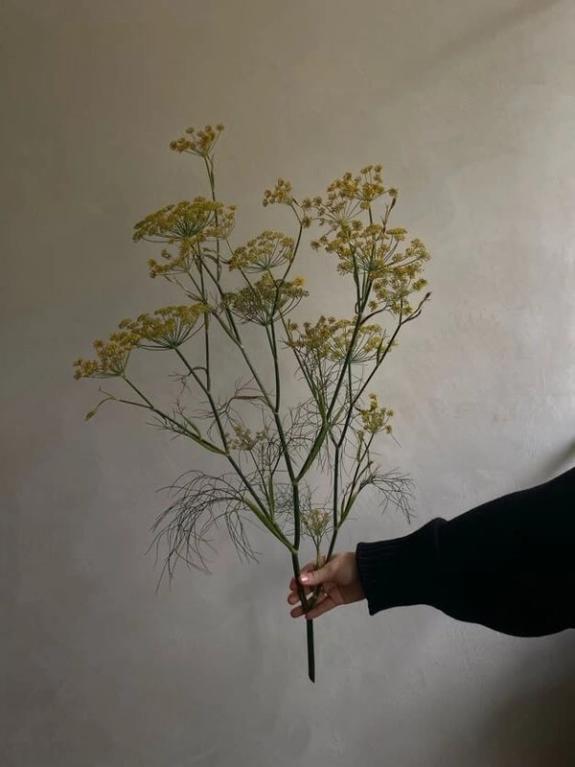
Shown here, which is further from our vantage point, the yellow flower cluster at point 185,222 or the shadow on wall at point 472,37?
the shadow on wall at point 472,37

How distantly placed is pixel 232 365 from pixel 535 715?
1.11 metres

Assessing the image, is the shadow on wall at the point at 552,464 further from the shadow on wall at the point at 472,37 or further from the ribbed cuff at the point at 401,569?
the shadow on wall at the point at 472,37

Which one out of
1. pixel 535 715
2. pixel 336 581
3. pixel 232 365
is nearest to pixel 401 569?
pixel 336 581

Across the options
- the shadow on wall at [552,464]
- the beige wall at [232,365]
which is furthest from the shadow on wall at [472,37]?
the shadow on wall at [552,464]

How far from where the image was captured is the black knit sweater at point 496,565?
1082 mm

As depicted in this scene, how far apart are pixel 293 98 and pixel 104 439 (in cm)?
86

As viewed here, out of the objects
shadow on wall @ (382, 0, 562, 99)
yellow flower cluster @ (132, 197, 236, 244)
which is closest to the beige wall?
shadow on wall @ (382, 0, 562, 99)

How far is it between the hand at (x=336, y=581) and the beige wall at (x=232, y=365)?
0.38 m

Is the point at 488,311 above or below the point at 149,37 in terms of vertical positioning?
below

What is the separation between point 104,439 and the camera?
160 centimetres

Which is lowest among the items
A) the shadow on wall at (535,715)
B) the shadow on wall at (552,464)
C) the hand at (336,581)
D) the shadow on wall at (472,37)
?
the shadow on wall at (535,715)

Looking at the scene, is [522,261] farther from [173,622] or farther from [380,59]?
[173,622]

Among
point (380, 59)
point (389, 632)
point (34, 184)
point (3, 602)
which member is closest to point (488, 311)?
point (380, 59)

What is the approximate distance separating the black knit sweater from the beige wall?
462 millimetres
